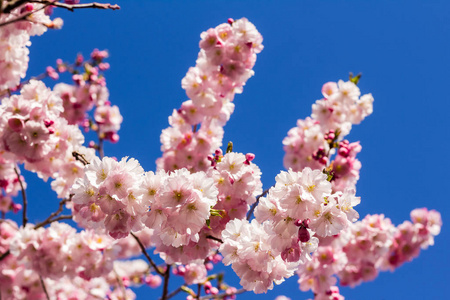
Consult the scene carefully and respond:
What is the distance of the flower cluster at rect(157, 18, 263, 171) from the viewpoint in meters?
4.47

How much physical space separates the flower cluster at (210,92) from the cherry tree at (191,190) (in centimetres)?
1

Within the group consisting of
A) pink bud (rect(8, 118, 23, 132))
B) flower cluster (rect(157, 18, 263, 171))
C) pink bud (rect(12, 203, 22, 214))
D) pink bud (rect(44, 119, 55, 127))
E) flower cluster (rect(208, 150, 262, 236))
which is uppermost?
flower cluster (rect(157, 18, 263, 171))

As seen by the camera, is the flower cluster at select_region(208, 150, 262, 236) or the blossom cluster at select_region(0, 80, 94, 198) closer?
the flower cluster at select_region(208, 150, 262, 236)

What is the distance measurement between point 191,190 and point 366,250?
14.7 ft

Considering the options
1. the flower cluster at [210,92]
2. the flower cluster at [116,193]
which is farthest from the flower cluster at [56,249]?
the flower cluster at [116,193]

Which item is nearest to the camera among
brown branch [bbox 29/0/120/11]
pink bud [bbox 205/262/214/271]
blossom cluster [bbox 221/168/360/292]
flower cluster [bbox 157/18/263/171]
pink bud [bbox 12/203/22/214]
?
blossom cluster [bbox 221/168/360/292]

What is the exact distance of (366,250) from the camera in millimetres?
6000

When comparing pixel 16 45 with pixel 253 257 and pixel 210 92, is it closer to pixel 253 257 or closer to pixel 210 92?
pixel 210 92

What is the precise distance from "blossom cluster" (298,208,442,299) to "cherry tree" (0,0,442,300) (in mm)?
18

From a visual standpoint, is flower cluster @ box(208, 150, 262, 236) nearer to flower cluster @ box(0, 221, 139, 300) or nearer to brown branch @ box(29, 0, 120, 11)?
brown branch @ box(29, 0, 120, 11)

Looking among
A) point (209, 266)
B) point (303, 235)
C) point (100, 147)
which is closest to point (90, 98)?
point (100, 147)

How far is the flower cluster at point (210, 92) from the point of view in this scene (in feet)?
14.7

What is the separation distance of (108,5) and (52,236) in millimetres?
2609

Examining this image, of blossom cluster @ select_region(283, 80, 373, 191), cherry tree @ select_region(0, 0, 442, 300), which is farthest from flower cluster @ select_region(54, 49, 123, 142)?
blossom cluster @ select_region(283, 80, 373, 191)
